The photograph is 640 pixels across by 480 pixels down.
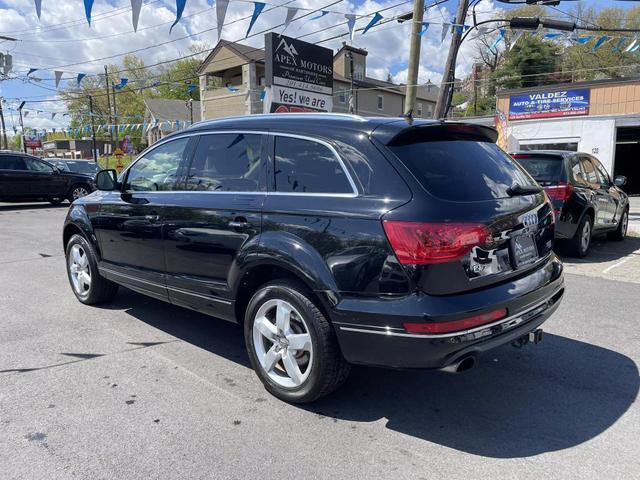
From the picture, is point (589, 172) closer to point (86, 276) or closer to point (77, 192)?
point (86, 276)

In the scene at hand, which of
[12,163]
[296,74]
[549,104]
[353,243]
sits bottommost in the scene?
[353,243]

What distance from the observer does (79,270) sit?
5.61 m

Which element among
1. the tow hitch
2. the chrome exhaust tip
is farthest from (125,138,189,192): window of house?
the tow hitch

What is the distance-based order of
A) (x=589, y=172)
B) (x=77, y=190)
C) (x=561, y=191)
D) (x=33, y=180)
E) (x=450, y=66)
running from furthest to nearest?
(x=77, y=190), (x=33, y=180), (x=450, y=66), (x=589, y=172), (x=561, y=191)

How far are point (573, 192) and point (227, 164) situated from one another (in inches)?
228

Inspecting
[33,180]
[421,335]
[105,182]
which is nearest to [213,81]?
[33,180]

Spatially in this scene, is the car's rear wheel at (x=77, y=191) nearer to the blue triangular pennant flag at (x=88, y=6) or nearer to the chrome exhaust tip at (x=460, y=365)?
the blue triangular pennant flag at (x=88, y=6)

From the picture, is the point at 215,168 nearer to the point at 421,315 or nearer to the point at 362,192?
the point at 362,192

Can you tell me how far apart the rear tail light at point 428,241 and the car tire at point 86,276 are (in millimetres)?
3710

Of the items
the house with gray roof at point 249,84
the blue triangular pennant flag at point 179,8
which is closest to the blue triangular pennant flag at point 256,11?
A: the blue triangular pennant flag at point 179,8

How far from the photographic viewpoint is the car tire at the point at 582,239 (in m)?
7.79

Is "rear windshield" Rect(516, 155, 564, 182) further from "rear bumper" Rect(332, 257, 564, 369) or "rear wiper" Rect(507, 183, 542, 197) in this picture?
"rear bumper" Rect(332, 257, 564, 369)

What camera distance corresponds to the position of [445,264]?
2.70 meters

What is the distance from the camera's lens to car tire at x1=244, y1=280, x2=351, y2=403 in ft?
10.1
